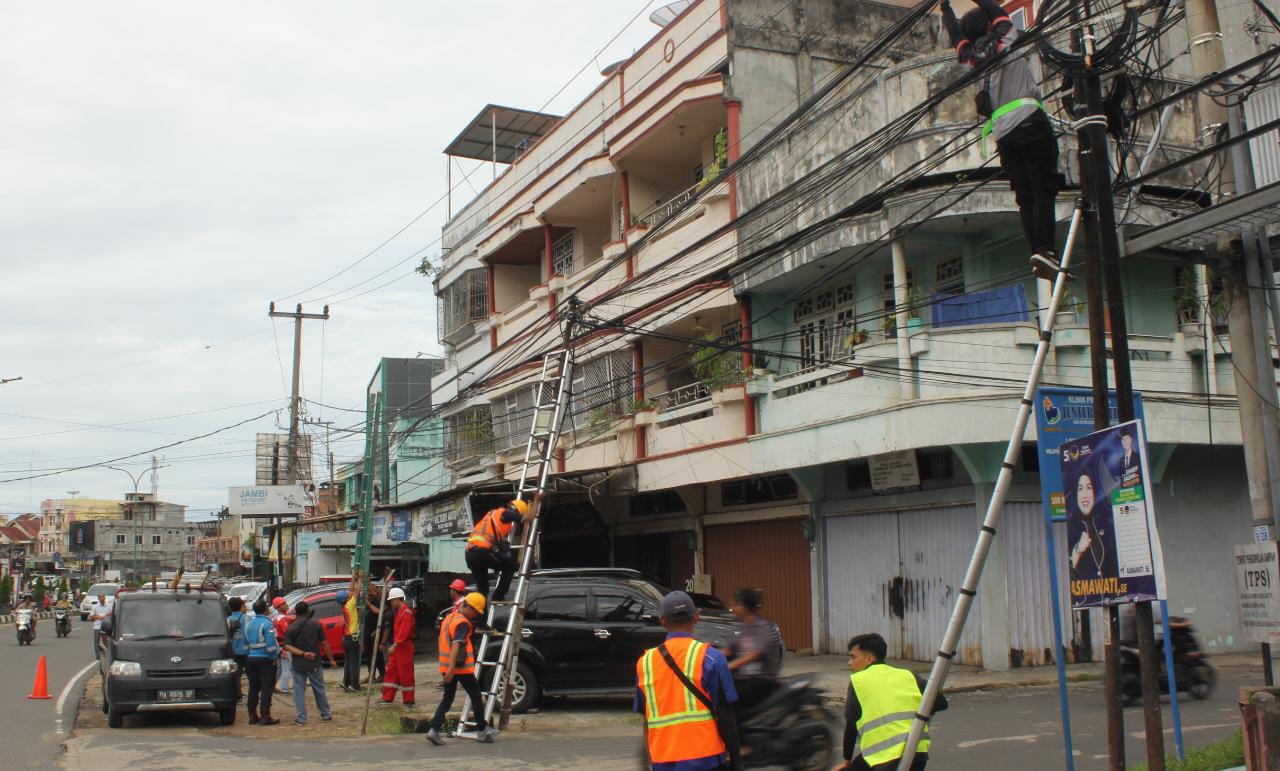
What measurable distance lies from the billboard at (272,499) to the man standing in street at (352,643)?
111ft

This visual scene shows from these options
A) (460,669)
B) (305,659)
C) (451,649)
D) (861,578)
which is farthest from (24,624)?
(460,669)

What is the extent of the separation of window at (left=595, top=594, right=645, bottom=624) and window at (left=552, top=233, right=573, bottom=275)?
46.5 feet

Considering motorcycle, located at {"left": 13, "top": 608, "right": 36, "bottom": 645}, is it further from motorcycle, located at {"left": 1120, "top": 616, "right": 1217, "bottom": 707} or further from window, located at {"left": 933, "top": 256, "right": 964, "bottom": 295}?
motorcycle, located at {"left": 1120, "top": 616, "right": 1217, "bottom": 707}

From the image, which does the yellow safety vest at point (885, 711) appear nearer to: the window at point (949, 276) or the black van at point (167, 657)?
the black van at point (167, 657)

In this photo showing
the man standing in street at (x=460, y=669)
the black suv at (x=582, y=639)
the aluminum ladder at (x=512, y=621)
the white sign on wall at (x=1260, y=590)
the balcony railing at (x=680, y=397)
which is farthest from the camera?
the balcony railing at (x=680, y=397)

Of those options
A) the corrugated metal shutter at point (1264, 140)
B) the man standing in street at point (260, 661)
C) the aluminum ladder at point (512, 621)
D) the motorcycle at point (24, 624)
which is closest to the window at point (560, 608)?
the aluminum ladder at point (512, 621)

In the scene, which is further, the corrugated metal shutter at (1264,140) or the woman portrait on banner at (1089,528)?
the corrugated metal shutter at (1264,140)

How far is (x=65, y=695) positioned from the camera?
18.7m

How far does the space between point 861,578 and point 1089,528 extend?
12.2m

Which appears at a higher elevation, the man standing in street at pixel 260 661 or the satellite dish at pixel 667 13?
the satellite dish at pixel 667 13

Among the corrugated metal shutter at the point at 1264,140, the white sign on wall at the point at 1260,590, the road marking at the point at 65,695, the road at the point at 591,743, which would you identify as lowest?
the road marking at the point at 65,695

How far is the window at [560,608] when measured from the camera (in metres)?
14.9

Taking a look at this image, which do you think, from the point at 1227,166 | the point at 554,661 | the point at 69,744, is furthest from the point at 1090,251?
the point at 69,744

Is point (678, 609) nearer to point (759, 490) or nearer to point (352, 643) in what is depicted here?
point (352, 643)
